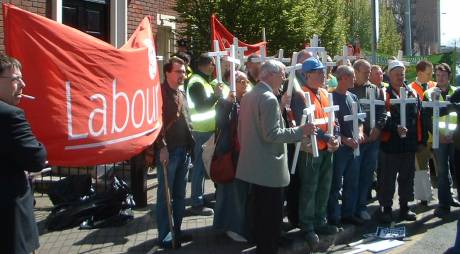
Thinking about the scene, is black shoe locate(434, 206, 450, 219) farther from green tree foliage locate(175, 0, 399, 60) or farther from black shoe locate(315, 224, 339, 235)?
green tree foliage locate(175, 0, 399, 60)

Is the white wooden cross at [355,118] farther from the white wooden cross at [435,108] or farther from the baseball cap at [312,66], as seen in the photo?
the white wooden cross at [435,108]

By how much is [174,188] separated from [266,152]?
1293 millimetres

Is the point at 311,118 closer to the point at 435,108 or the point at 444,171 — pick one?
the point at 435,108

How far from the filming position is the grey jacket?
462 centimetres

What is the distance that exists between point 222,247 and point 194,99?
1897 mm

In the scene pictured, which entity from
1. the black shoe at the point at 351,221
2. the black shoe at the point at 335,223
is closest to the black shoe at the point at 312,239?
the black shoe at the point at 335,223

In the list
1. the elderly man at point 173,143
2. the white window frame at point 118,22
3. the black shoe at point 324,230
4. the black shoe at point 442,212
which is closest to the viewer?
the elderly man at point 173,143

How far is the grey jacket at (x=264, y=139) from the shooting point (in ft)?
15.1

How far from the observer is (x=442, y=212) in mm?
7141

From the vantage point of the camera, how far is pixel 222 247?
5.59 m

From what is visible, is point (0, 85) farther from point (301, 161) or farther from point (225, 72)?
point (225, 72)

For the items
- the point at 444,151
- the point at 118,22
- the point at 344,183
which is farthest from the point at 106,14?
the point at 444,151

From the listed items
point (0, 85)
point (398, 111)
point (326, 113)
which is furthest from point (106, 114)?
point (398, 111)

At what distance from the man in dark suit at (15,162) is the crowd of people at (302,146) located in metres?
1.94
